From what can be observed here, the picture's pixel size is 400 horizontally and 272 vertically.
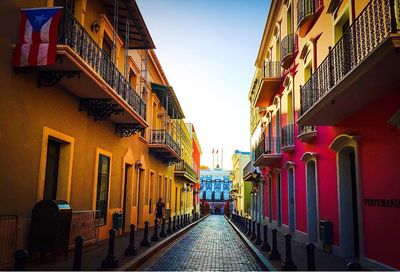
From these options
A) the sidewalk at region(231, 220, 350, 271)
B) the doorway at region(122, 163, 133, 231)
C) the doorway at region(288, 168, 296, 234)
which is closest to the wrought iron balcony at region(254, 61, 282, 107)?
the doorway at region(288, 168, 296, 234)

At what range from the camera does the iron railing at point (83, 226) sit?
1053 centimetres

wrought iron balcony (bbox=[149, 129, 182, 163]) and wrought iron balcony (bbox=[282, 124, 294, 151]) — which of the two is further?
wrought iron balcony (bbox=[149, 129, 182, 163])

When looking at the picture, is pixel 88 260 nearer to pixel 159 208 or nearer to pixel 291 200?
pixel 291 200

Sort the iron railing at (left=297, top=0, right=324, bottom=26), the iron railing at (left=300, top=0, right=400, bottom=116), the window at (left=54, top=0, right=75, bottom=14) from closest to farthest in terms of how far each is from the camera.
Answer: the iron railing at (left=300, top=0, right=400, bottom=116), the window at (left=54, top=0, right=75, bottom=14), the iron railing at (left=297, top=0, right=324, bottom=26)

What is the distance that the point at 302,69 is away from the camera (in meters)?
15.2

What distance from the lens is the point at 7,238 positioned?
7.94m

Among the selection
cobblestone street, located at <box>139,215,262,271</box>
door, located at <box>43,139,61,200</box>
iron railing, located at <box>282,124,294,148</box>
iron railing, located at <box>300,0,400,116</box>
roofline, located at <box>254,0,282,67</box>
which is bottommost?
cobblestone street, located at <box>139,215,262,271</box>

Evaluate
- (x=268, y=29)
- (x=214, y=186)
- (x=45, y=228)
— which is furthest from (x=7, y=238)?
(x=214, y=186)

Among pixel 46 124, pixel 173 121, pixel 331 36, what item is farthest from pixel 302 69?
pixel 173 121

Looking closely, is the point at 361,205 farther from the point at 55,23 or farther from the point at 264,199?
the point at 264,199

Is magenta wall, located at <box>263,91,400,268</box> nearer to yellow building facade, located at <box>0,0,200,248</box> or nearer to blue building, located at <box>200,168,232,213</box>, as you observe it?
yellow building facade, located at <box>0,0,200,248</box>

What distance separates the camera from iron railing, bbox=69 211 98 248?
10.5 m

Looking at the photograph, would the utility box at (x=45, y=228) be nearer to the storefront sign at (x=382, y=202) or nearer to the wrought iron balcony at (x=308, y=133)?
the storefront sign at (x=382, y=202)

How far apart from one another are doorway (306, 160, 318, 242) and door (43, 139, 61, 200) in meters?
8.74
